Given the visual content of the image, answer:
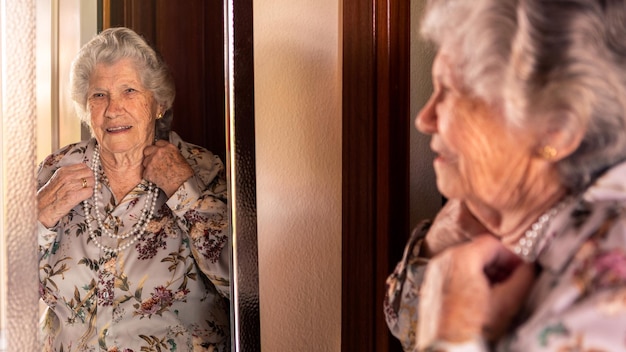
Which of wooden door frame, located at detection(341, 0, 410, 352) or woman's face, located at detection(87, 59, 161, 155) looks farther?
woman's face, located at detection(87, 59, 161, 155)

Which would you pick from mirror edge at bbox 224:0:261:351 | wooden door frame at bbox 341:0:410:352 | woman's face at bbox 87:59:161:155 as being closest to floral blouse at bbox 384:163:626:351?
wooden door frame at bbox 341:0:410:352

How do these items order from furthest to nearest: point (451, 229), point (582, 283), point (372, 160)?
point (372, 160) < point (451, 229) < point (582, 283)

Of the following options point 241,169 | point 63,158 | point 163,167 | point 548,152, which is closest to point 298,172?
point 241,169

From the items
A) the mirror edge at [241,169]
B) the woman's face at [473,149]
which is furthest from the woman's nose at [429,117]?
the mirror edge at [241,169]

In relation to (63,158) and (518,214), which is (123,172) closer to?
(63,158)

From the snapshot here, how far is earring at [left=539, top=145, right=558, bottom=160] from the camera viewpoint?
0.73m

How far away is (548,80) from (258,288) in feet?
2.01

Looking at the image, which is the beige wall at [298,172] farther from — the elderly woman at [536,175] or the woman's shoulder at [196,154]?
the elderly woman at [536,175]

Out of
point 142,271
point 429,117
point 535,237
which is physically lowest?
point 142,271

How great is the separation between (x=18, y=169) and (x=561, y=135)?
72cm

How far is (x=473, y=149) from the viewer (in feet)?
2.53

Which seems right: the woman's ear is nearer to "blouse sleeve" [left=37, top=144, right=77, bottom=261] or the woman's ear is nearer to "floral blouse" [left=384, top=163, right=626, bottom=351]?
"floral blouse" [left=384, top=163, right=626, bottom=351]

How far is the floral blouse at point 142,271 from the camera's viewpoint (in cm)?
111

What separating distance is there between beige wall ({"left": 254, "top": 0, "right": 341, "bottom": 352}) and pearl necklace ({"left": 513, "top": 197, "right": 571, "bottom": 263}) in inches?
20.0
